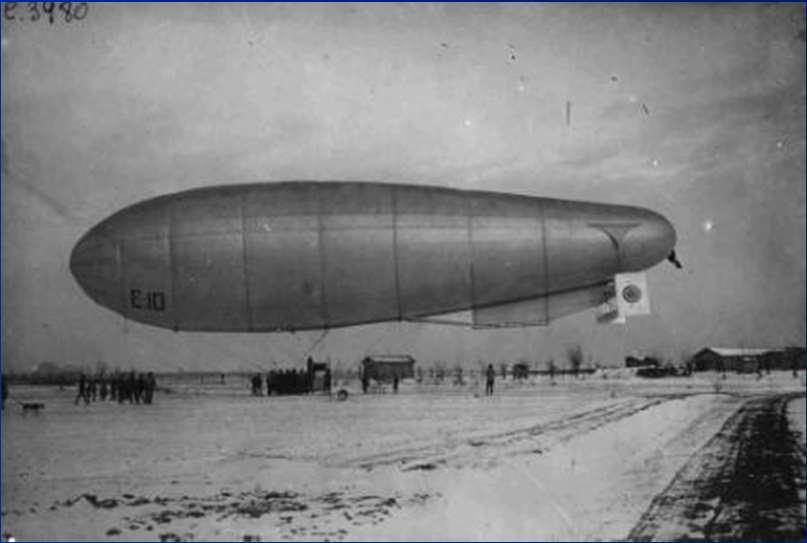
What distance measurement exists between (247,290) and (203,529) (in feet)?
25.3

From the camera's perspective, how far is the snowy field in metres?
6.65

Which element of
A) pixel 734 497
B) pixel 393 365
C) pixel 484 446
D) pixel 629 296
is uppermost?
pixel 629 296

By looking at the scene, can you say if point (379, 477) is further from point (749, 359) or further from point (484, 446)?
point (749, 359)

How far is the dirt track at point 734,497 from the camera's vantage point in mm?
6562

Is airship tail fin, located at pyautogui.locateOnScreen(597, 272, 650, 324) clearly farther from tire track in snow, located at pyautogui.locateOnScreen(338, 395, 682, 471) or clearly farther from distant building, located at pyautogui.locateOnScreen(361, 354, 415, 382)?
distant building, located at pyautogui.locateOnScreen(361, 354, 415, 382)

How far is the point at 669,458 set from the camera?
10.5 meters

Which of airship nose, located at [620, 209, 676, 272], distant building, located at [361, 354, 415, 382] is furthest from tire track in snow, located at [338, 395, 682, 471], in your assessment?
distant building, located at [361, 354, 415, 382]

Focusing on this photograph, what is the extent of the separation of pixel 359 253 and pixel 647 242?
5.73m

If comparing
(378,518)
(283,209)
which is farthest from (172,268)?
(378,518)

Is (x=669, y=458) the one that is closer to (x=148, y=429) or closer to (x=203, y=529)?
(x=203, y=529)

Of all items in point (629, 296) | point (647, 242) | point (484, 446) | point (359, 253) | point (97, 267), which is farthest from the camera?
point (97, 267)

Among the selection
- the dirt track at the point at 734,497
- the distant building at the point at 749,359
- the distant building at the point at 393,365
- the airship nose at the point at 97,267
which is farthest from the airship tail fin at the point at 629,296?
the distant building at the point at 749,359

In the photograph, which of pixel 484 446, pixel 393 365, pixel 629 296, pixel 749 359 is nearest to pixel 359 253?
pixel 484 446

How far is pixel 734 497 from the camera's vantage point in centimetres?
789
